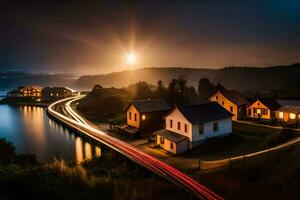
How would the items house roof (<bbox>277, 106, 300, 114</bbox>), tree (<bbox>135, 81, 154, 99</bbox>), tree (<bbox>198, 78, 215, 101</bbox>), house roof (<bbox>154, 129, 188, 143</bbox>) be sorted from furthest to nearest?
tree (<bbox>198, 78, 215, 101</bbox>) < tree (<bbox>135, 81, 154, 99</bbox>) < house roof (<bbox>277, 106, 300, 114</bbox>) < house roof (<bbox>154, 129, 188, 143</bbox>)

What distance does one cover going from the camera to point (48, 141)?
213ft

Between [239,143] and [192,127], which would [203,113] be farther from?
[239,143]

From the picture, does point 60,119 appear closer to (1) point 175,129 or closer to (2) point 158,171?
(1) point 175,129

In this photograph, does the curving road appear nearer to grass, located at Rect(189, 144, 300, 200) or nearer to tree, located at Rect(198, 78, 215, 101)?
grass, located at Rect(189, 144, 300, 200)

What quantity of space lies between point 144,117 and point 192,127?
15.6m

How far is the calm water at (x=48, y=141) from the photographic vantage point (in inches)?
2053

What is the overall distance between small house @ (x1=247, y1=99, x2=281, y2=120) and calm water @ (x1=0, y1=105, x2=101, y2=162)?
36.4 meters

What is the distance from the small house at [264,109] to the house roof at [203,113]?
16498 millimetres

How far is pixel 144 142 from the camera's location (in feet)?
152

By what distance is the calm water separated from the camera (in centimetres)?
5216

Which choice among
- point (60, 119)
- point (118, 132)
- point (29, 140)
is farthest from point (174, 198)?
point (60, 119)

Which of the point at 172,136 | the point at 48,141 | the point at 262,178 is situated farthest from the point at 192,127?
the point at 48,141

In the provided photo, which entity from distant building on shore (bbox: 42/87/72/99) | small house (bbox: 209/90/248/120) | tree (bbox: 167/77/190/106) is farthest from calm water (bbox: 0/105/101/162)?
distant building on shore (bbox: 42/87/72/99)

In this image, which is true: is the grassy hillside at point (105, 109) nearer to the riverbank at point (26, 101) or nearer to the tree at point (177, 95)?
the tree at point (177, 95)
